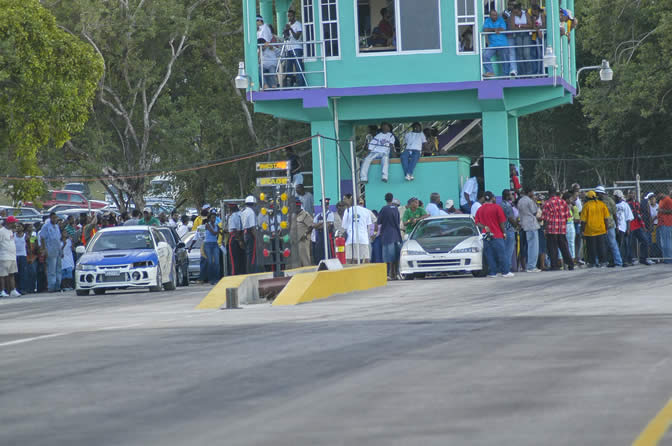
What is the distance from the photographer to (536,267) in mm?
28562

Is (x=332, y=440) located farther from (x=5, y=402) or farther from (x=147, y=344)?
(x=147, y=344)

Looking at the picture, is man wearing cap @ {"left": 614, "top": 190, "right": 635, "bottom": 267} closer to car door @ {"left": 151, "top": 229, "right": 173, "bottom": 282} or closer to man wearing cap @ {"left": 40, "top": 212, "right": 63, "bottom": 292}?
car door @ {"left": 151, "top": 229, "right": 173, "bottom": 282}

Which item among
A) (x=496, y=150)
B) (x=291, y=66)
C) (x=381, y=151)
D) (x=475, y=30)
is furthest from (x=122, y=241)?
(x=475, y=30)

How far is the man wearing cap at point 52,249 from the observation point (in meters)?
29.3

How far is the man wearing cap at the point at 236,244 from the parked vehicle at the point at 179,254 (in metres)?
1.18

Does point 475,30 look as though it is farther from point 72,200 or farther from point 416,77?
point 72,200

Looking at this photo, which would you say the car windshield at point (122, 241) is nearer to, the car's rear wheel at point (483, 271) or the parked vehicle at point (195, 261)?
the parked vehicle at point (195, 261)

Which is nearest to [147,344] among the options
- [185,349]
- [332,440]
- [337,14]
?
[185,349]

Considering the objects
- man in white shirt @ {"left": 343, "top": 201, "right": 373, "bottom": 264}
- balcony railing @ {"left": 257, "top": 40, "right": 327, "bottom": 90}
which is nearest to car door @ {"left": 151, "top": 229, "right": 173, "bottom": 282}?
man in white shirt @ {"left": 343, "top": 201, "right": 373, "bottom": 264}

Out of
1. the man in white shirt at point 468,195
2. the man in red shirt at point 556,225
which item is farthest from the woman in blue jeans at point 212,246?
the man in red shirt at point 556,225

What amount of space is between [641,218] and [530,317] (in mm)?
15804

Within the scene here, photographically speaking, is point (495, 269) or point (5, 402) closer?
point (5, 402)

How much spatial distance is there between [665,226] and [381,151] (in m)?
7.59

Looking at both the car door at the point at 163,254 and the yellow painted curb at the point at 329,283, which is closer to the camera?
the yellow painted curb at the point at 329,283
